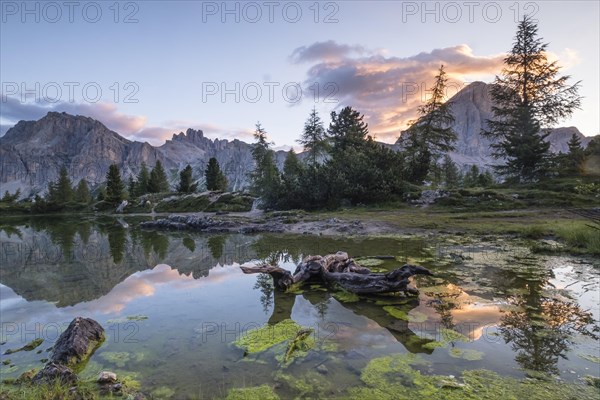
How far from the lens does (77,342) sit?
255 inches

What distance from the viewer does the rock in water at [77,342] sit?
20.2 ft

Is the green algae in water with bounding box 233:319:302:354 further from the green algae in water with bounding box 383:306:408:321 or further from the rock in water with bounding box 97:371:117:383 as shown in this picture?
the green algae in water with bounding box 383:306:408:321

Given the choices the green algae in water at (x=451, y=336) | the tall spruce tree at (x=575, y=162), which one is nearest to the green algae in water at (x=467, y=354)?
the green algae in water at (x=451, y=336)

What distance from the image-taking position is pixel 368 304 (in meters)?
9.44

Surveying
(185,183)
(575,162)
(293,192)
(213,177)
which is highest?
(213,177)

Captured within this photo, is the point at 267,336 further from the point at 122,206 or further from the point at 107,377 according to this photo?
the point at 122,206

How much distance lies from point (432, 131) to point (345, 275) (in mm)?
44036

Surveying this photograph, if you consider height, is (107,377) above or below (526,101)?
below

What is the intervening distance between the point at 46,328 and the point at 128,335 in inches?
94.1

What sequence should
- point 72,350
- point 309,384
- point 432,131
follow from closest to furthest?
point 309,384, point 72,350, point 432,131

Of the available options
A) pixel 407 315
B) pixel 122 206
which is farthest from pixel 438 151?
pixel 122 206

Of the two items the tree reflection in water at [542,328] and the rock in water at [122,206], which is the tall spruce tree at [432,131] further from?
the rock in water at [122,206]

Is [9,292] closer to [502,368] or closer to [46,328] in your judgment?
[46,328]

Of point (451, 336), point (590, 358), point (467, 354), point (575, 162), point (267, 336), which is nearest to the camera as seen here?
point (590, 358)
